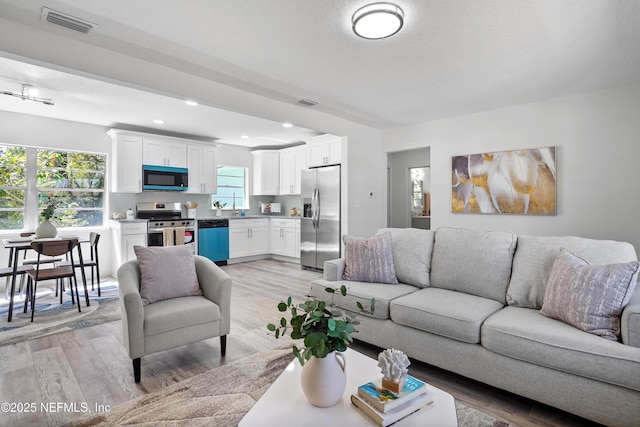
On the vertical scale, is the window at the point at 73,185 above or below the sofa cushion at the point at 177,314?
above

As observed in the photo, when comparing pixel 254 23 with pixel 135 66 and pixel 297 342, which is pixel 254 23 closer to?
pixel 135 66

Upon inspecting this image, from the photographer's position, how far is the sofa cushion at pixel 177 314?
228 centimetres

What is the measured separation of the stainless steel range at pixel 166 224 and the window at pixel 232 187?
96 centimetres

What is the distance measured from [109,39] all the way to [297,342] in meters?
2.83

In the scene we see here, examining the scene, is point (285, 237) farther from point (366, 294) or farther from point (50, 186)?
point (366, 294)

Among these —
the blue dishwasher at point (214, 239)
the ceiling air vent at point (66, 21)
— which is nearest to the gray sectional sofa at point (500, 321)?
the ceiling air vent at point (66, 21)

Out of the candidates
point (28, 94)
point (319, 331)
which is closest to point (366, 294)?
point (319, 331)

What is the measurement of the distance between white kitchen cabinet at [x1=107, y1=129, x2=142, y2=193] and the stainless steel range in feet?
1.55

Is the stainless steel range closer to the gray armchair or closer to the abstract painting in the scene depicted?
the gray armchair

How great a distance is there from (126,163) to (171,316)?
13.5 feet

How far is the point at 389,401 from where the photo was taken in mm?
1241

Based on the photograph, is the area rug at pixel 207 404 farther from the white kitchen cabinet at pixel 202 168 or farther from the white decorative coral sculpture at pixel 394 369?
the white kitchen cabinet at pixel 202 168

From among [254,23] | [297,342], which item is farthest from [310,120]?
[297,342]

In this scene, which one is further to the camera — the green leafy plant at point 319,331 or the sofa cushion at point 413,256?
the sofa cushion at point 413,256
